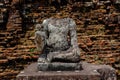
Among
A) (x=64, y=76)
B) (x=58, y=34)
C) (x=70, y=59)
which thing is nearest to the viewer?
(x=64, y=76)

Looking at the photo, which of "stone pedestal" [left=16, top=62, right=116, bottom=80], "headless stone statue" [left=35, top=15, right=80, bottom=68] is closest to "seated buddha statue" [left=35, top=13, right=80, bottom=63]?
"headless stone statue" [left=35, top=15, right=80, bottom=68]

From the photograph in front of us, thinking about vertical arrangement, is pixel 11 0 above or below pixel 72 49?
above

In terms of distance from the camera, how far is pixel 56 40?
15.4 ft

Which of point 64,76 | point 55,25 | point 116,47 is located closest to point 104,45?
point 116,47

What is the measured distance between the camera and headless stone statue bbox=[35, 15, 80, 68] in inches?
175

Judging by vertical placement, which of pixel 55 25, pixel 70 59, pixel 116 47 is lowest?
pixel 116 47

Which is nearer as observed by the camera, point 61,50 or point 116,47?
point 61,50

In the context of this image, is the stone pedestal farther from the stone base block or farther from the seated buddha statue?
the seated buddha statue

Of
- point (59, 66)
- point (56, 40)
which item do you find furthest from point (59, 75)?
point (56, 40)

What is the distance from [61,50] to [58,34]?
0.24 m

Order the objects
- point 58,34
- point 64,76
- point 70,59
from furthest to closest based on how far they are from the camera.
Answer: point 58,34, point 70,59, point 64,76

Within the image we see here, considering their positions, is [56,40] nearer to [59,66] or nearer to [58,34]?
[58,34]

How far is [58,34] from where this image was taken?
15.5 ft

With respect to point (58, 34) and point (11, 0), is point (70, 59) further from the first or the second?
point (11, 0)
